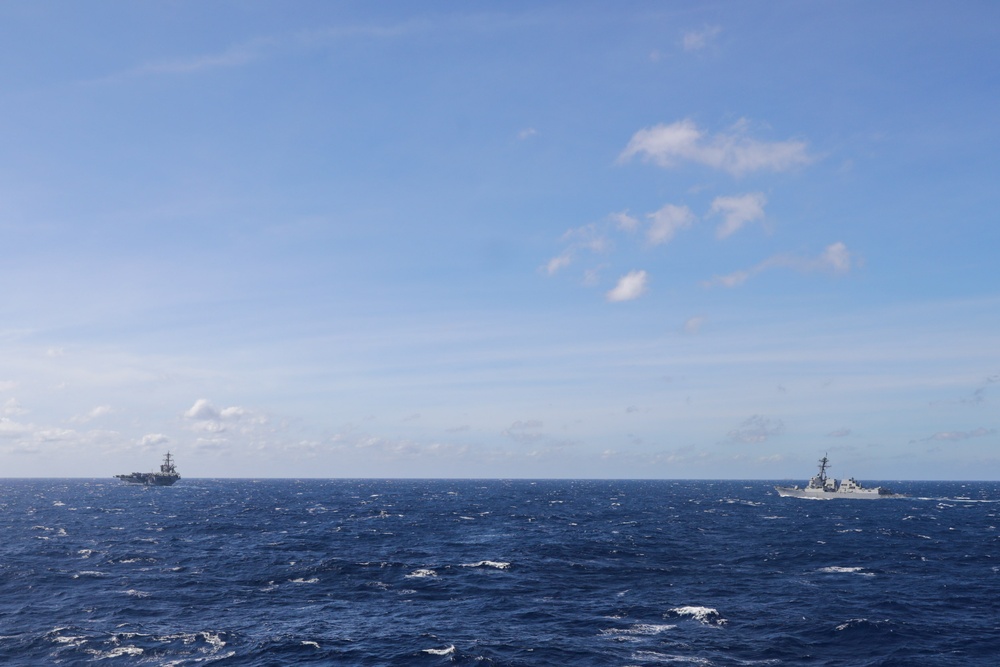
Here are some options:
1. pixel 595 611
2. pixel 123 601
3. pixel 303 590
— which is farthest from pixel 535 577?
pixel 123 601

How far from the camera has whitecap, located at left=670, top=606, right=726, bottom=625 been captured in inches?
2569

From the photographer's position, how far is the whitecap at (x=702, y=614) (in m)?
65.2

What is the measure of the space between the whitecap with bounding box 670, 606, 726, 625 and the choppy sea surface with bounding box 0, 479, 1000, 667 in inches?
11.5

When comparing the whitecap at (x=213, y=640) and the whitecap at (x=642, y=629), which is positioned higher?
the whitecap at (x=642, y=629)

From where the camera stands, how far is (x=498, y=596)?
7806 cm

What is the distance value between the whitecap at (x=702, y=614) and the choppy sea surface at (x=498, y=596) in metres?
0.29

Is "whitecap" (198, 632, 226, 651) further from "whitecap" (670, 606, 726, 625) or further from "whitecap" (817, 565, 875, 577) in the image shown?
"whitecap" (817, 565, 875, 577)

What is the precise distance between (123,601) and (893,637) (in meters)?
77.4

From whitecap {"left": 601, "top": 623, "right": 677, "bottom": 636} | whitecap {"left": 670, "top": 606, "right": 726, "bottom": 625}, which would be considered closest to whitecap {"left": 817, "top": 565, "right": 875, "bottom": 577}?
whitecap {"left": 670, "top": 606, "right": 726, "bottom": 625}

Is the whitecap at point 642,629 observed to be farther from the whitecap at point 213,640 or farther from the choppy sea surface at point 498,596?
the whitecap at point 213,640

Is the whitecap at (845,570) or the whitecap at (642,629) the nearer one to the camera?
the whitecap at (642,629)

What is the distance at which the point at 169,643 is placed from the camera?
59250 millimetres

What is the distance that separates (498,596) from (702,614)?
2284cm

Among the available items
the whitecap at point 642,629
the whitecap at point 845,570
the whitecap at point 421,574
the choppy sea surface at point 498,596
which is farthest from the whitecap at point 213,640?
the whitecap at point 845,570
